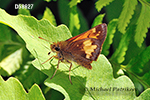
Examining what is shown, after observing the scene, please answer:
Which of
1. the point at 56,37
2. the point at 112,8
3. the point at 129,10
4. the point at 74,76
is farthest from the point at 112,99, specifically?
the point at 112,8

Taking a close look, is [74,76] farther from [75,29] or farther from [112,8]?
[112,8]

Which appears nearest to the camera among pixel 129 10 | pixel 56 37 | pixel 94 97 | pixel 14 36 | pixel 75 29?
pixel 94 97

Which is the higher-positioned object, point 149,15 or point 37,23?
point 37,23

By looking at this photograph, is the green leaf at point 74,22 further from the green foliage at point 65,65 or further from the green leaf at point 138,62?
the green leaf at point 138,62

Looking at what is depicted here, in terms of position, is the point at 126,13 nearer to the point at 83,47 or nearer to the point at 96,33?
the point at 96,33

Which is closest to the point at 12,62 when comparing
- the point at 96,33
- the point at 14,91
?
the point at 14,91

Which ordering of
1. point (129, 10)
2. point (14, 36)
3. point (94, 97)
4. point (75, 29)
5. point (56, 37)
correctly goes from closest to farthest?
point (94, 97), point (56, 37), point (129, 10), point (75, 29), point (14, 36)
